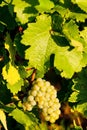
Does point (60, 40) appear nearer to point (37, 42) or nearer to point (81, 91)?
point (37, 42)

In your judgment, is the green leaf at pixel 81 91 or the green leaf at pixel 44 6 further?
the green leaf at pixel 81 91

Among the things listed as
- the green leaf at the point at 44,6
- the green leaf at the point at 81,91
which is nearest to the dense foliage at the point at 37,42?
the green leaf at the point at 44,6

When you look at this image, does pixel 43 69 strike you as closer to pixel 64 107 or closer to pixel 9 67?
pixel 9 67

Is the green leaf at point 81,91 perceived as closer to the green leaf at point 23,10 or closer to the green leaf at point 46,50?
the green leaf at point 46,50

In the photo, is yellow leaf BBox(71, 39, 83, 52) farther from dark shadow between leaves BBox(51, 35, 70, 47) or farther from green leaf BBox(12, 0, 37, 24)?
green leaf BBox(12, 0, 37, 24)

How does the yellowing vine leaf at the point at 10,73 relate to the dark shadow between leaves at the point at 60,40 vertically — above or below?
below

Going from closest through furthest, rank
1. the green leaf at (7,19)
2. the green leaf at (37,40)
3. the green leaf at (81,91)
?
the green leaf at (37,40)
the green leaf at (7,19)
the green leaf at (81,91)

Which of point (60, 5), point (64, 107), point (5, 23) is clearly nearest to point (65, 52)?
point (60, 5)
